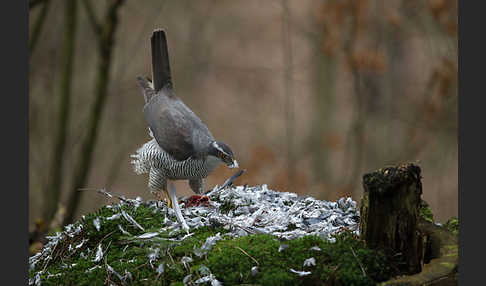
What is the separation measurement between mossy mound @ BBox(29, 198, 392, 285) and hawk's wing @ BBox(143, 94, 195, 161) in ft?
1.33

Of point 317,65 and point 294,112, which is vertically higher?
point 317,65

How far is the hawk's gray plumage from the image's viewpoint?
2.86m

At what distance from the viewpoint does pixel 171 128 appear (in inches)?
115

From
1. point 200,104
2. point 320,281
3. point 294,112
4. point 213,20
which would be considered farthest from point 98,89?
Answer: point 320,281

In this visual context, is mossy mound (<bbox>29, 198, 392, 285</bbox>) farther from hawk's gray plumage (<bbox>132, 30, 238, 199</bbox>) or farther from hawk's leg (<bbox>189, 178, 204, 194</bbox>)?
hawk's leg (<bbox>189, 178, 204, 194</bbox>)

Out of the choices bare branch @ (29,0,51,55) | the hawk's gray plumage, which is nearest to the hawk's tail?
the hawk's gray plumage

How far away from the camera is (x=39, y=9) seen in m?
5.02

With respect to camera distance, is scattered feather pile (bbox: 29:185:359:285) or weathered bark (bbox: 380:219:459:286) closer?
weathered bark (bbox: 380:219:459:286)

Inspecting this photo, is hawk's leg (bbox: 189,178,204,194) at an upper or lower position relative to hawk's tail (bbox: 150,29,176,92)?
lower

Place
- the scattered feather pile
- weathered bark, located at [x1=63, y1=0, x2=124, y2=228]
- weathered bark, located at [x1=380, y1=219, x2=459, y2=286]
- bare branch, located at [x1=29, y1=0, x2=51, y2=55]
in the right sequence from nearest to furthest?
weathered bark, located at [x1=380, y1=219, x2=459, y2=286], the scattered feather pile, weathered bark, located at [x1=63, y1=0, x2=124, y2=228], bare branch, located at [x1=29, y1=0, x2=51, y2=55]

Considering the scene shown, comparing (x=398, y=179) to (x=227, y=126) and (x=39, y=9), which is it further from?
(x=39, y=9)

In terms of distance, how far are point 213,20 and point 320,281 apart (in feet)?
13.3

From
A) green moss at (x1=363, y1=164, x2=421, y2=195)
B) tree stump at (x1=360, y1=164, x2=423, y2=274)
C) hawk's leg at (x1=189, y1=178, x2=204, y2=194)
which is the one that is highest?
hawk's leg at (x1=189, y1=178, x2=204, y2=194)

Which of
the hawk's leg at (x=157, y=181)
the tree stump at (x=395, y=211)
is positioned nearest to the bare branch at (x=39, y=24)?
the hawk's leg at (x=157, y=181)
